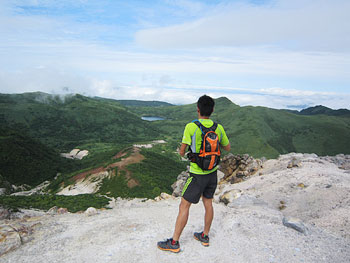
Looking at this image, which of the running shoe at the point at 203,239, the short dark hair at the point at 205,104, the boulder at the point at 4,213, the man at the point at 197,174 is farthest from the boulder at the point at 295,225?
the boulder at the point at 4,213

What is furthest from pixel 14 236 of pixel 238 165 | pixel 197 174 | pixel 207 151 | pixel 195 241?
pixel 238 165

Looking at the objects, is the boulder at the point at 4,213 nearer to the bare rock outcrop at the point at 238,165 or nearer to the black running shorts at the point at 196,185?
the black running shorts at the point at 196,185

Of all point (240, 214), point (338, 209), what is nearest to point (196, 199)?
point (240, 214)

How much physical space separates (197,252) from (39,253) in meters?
5.14

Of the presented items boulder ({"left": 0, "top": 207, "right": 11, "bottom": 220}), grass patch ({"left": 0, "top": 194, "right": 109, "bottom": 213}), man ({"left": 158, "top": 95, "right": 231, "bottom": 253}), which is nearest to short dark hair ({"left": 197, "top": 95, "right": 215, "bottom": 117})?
man ({"left": 158, "top": 95, "right": 231, "bottom": 253})

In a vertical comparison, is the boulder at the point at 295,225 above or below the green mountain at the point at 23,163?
above

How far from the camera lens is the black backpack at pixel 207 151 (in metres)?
6.30

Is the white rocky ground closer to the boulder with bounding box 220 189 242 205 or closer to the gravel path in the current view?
the gravel path

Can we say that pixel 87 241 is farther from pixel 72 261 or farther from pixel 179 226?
pixel 179 226

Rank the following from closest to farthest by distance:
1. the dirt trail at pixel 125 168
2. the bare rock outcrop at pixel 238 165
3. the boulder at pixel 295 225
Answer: the boulder at pixel 295 225 → the bare rock outcrop at pixel 238 165 → the dirt trail at pixel 125 168

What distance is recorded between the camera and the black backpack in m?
6.30

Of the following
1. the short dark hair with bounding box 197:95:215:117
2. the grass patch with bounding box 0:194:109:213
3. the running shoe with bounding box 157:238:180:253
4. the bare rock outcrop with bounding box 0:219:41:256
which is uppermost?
the short dark hair with bounding box 197:95:215:117

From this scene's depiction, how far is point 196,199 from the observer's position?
6621mm

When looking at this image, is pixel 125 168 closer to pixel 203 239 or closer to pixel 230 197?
pixel 230 197
